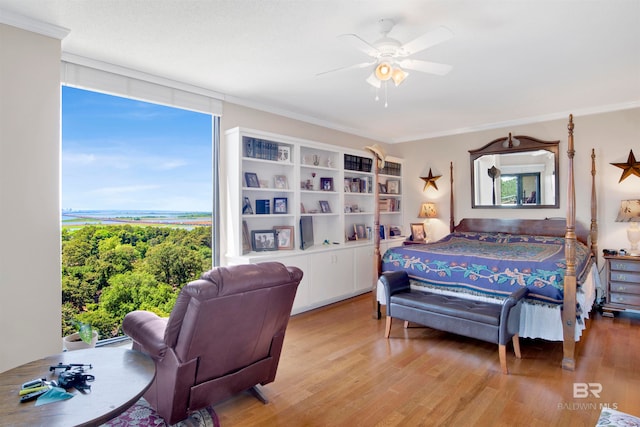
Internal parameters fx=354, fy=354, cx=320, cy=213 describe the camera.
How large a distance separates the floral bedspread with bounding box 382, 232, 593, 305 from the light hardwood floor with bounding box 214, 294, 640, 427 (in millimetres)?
541

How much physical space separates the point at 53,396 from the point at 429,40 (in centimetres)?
263

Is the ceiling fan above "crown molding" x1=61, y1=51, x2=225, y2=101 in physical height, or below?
below

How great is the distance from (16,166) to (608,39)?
14.3ft

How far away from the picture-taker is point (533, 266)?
10.3 feet

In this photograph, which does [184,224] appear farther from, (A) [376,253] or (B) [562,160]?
(B) [562,160]

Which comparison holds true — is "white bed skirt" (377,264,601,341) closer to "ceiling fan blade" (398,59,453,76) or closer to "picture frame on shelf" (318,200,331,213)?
"ceiling fan blade" (398,59,453,76)

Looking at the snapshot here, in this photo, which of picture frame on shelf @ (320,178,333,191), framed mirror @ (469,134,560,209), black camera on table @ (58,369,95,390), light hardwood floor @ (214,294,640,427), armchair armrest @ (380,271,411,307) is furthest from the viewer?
picture frame on shelf @ (320,178,333,191)

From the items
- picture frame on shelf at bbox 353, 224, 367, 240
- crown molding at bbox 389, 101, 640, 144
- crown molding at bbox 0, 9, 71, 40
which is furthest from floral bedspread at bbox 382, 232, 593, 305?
crown molding at bbox 0, 9, 71, 40

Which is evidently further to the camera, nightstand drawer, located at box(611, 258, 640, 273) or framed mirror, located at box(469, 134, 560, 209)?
framed mirror, located at box(469, 134, 560, 209)

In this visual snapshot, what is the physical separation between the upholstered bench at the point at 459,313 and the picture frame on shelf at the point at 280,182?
174 cm

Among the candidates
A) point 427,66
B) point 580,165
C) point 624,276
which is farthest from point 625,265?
point 427,66

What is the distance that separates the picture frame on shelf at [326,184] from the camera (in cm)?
510

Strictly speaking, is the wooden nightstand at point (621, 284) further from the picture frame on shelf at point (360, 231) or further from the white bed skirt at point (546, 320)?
the picture frame on shelf at point (360, 231)

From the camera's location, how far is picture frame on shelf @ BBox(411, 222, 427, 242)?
571 centimetres
